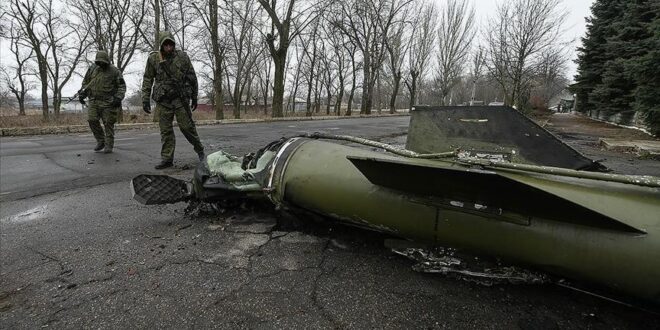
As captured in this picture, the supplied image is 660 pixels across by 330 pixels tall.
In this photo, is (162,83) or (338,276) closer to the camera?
(338,276)

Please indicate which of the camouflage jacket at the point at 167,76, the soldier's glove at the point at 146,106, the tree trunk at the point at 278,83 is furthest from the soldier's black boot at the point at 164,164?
the tree trunk at the point at 278,83

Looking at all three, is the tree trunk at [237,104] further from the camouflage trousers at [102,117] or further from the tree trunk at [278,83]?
the camouflage trousers at [102,117]

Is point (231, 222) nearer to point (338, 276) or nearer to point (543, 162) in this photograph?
point (338, 276)

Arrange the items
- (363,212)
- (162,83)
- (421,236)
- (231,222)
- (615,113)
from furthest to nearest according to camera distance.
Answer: (615,113)
(162,83)
(231,222)
(363,212)
(421,236)

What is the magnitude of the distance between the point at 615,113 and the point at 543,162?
2030 cm

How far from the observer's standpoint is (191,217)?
2.91 m

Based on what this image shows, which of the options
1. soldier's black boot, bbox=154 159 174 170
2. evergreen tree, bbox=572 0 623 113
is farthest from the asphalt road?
evergreen tree, bbox=572 0 623 113

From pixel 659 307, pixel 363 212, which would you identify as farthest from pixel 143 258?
pixel 659 307

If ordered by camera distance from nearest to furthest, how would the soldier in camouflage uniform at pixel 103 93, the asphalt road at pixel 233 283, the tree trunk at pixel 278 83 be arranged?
the asphalt road at pixel 233 283, the soldier in camouflage uniform at pixel 103 93, the tree trunk at pixel 278 83

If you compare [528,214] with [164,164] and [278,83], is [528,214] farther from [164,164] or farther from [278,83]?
[278,83]

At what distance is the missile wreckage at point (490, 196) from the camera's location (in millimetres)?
1426

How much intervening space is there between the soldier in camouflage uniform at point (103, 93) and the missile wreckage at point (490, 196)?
4142 millimetres

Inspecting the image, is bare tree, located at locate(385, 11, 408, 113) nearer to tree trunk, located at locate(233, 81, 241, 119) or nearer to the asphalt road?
tree trunk, located at locate(233, 81, 241, 119)

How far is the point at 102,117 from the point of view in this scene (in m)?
5.99
